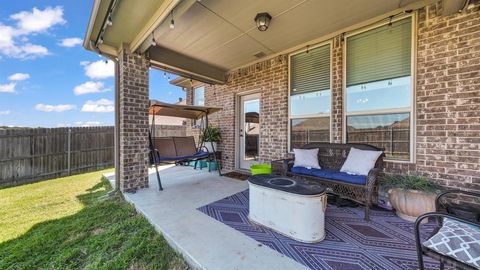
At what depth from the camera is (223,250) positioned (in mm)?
1864

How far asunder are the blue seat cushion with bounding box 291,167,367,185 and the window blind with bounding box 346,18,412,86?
1.74 metres

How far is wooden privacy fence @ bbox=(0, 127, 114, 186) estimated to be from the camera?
17.0 feet

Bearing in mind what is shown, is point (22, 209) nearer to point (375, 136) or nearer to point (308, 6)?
point (308, 6)

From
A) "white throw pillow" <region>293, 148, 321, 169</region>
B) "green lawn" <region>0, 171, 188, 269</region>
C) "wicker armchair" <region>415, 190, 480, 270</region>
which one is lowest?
"green lawn" <region>0, 171, 188, 269</region>

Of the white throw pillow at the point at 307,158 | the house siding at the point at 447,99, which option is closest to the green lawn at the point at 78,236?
the white throw pillow at the point at 307,158

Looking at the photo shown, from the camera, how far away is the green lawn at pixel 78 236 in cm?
194

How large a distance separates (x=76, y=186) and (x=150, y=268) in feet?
13.9

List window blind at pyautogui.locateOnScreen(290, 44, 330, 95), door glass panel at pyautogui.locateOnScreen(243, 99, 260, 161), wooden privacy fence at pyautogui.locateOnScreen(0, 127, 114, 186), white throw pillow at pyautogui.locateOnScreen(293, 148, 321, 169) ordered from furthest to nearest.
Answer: door glass panel at pyautogui.locateOnScreen(243, 99, 260, 161) → wooden privacy fence at pyautogui.locateOnScreen(0, 127, 114, 186) → window blind at pyautogui.locateOnScreen(290, 44, 330, 95) → white throw pillow at pyautogui.locateOnScreen(293, 148, 321, 169)

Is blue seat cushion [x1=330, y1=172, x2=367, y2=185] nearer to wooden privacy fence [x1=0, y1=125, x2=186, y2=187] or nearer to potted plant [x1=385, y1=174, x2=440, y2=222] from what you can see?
potted plant [x1=385, y1=174, x2=440, y2=222]

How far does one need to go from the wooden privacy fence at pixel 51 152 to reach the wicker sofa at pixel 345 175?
21.4 feet

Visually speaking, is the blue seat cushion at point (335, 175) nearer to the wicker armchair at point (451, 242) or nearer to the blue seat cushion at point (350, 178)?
the blue seat cushion at point (350, 178)

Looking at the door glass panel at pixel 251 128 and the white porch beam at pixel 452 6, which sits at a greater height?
the white porch beam at pixel 452 6

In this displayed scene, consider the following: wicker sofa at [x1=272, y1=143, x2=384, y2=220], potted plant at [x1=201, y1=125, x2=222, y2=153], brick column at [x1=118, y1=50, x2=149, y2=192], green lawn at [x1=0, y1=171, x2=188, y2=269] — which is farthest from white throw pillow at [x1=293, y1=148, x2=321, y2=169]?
brick column at [x1=118, y1=50, x2=149, y2=192]

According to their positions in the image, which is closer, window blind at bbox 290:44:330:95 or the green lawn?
the green lawn
